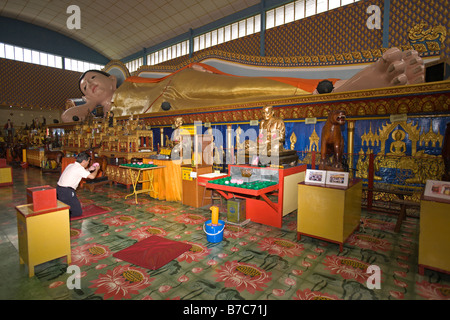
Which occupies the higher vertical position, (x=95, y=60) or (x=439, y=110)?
(x=95, y=60)

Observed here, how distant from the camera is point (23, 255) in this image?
2527 millimetres

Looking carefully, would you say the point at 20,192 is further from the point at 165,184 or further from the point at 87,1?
the point at 87,1

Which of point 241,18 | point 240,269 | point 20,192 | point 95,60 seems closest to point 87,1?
point 95,60

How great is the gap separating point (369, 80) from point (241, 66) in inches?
184

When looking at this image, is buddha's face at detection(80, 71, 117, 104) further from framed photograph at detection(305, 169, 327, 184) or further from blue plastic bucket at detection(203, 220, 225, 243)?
framed photograph at detection(305, 169, 327, 184)

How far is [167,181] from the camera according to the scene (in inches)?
214

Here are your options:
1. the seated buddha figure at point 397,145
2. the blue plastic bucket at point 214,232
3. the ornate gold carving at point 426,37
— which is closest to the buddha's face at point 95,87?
the blue plastic bucket at point 214,232

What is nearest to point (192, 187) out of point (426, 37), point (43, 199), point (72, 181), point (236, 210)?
point (236, 210)

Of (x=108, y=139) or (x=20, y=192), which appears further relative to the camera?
(x=108, y=139)

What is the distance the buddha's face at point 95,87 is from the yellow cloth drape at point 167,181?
28.4 ft
